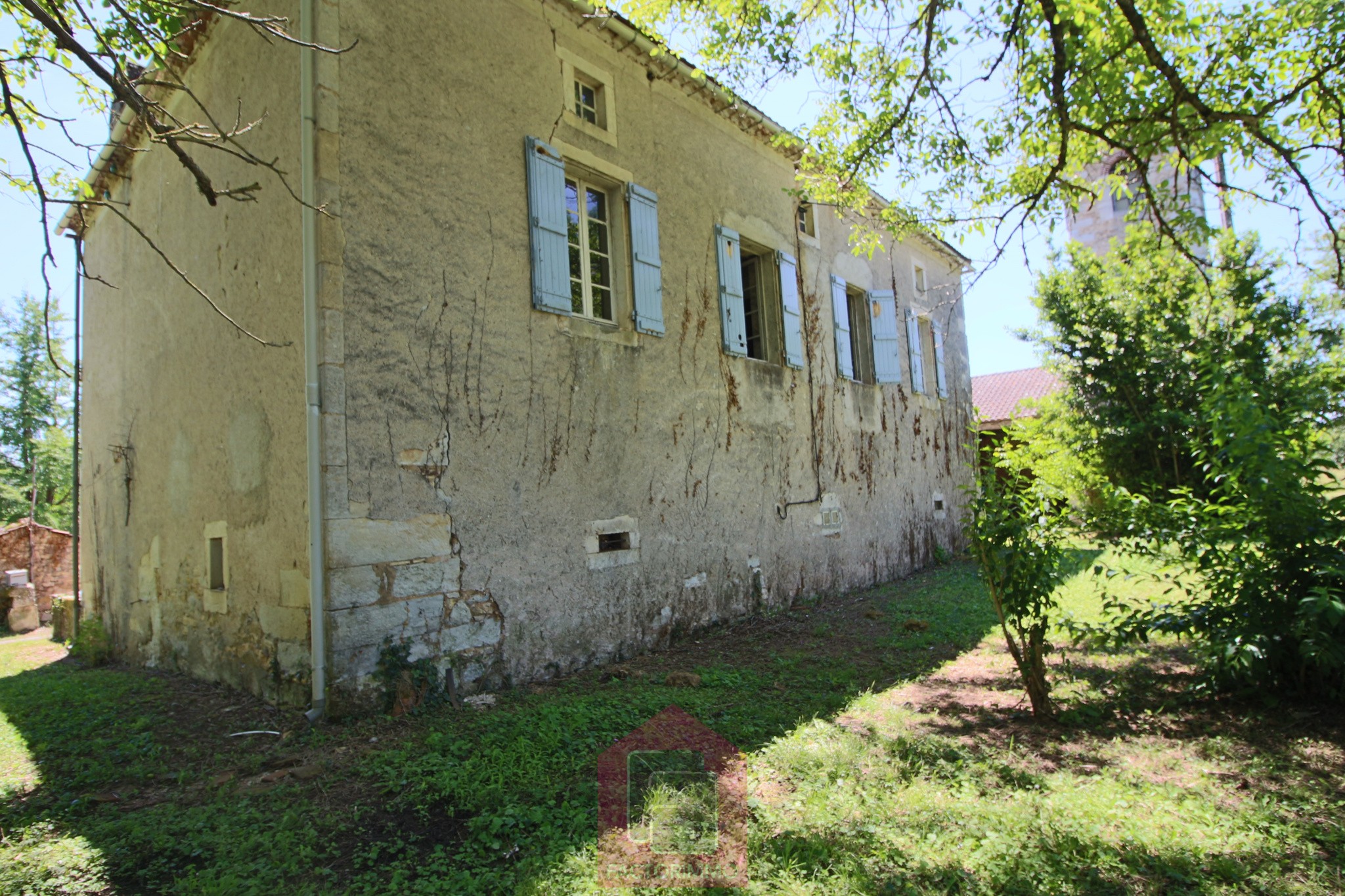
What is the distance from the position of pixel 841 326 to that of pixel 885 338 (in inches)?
51.7

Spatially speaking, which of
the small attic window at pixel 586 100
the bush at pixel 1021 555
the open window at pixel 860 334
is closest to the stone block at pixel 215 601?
the small attic window at pixel 586 100

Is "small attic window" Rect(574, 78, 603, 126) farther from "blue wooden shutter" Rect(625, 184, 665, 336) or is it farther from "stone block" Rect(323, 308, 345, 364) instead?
"stone block" Rect(323, 308, 345, 364)

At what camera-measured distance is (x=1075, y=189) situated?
5625 millimetres

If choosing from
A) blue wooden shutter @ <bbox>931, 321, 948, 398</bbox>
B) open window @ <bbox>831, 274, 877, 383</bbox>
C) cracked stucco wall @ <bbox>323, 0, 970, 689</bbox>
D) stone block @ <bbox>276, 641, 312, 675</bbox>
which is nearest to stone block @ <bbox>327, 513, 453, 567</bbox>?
cracked stucco wall @ <bbox>323, 0, 970, 689</bbox>

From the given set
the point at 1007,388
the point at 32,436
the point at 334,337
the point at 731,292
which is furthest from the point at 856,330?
the point at 32,436

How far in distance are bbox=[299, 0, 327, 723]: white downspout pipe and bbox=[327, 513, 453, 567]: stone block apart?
7 cm

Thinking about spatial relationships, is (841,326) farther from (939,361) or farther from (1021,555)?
(1021,555)

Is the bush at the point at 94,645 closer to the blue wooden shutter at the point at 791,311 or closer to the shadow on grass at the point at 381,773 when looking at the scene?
the shadow on grass at the point at 381,773

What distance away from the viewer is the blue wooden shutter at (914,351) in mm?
10812

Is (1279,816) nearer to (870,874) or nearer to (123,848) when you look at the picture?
(870,874)

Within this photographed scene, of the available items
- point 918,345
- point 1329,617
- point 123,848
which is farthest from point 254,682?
point 918,345

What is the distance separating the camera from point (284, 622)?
14.8ft

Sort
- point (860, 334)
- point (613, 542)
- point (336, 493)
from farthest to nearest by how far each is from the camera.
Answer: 1. point (860, 334)
2. point (613, 542)
3. point (336, 493)

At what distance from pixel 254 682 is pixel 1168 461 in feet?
40.2
